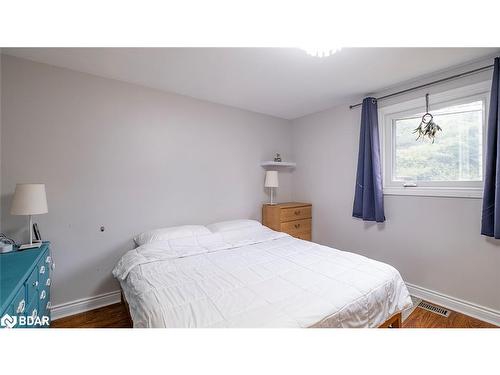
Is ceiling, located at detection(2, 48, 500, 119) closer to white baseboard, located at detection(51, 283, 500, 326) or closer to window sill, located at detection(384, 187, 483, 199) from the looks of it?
window sill, located at detection(384, 187, 483, 199)

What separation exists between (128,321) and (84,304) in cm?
52

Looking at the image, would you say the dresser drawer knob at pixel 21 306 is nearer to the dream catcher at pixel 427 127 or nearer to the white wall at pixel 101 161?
the white wall at pixel 101 161

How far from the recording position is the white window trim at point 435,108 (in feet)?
5.94

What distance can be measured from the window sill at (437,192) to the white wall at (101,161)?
2.03m

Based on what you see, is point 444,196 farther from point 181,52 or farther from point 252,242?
point 181,52

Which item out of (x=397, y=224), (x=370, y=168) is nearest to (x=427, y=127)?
(x=370, y=168)

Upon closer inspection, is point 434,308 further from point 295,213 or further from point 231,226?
point 231,226

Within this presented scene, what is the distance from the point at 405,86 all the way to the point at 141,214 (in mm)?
3139

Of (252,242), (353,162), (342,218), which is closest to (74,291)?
Result: (252,242)

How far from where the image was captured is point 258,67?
1.87 m
